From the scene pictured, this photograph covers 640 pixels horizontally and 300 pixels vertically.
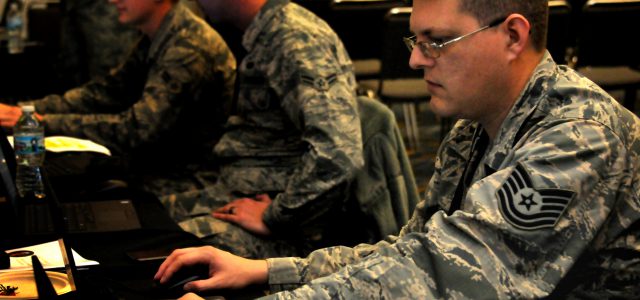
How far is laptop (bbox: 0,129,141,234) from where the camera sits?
218 centimetres

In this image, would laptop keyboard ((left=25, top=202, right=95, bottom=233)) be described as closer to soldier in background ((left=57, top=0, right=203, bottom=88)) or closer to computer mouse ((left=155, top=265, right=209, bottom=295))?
computer mouse ((left=155, top=265, right=209, bottom=295))

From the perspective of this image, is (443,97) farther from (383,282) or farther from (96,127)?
(96,127)

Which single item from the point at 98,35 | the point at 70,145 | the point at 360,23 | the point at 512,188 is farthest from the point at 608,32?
the point at 512,188

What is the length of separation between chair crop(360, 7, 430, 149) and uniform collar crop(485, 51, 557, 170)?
332 centimetres

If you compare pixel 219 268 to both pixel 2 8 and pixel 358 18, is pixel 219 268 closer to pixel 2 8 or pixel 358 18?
pixel 358 18

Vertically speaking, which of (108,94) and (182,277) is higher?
(182,277)

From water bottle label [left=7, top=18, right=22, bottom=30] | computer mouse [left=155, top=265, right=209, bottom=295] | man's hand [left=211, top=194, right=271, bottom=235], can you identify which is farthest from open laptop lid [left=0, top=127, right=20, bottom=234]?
water bottle label [left=7, top=18, right=22, bottom=30]

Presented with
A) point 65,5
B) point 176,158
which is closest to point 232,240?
point 176,158

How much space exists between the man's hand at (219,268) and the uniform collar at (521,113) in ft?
1.65

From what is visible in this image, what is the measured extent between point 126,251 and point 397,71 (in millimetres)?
3407

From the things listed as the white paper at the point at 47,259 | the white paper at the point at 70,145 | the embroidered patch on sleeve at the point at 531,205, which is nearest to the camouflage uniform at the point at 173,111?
the white paper at the point at 70,145

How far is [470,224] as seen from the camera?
56.6 inches

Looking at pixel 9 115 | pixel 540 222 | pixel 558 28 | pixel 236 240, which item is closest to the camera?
pixel 540 222

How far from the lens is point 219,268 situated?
5.93ft
